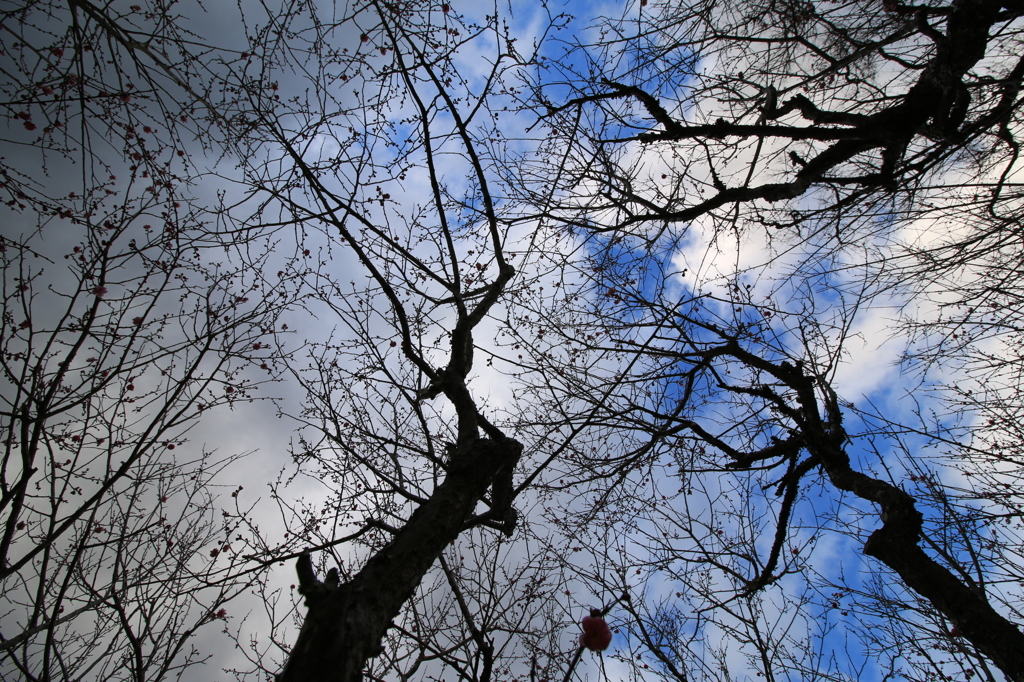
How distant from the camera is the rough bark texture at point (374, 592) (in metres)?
1.84

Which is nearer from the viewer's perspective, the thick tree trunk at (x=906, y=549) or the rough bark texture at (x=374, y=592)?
the rough bark texture at (x=374, y=592)

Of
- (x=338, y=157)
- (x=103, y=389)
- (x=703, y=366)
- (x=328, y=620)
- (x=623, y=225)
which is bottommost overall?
(x=328, y=620)

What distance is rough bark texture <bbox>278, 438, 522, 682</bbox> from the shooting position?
184 cm

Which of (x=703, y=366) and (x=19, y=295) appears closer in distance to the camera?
(x=19, y=295)

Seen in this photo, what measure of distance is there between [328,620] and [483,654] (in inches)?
77.5

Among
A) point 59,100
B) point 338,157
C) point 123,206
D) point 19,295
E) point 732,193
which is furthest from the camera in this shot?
point 732,193

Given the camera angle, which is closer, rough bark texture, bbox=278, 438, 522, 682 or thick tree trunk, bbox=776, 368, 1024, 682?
rough bark texture, bbox=278, 438, 522, 682

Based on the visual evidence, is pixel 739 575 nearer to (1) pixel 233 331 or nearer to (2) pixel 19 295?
(1) pixel 233 331

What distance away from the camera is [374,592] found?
217cm

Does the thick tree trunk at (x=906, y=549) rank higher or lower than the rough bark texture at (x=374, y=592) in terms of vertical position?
higher

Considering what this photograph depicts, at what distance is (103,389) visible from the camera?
3400 mm

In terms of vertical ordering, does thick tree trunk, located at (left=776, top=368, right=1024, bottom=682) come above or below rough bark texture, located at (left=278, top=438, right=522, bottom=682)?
above

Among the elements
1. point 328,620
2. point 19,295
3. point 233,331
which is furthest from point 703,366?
point 19,295

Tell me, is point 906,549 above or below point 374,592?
above
